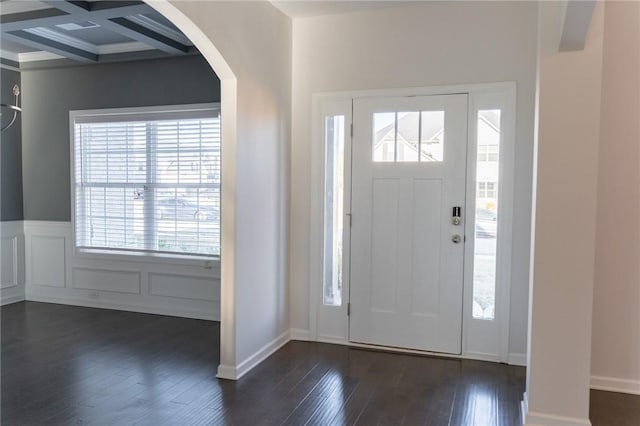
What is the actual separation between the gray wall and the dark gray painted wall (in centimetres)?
6

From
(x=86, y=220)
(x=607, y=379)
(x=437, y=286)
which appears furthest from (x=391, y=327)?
(x=86, y=220)

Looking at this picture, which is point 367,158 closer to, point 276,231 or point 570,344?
point 276,231

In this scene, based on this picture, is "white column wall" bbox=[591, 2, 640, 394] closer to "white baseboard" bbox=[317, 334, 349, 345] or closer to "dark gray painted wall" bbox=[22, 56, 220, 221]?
"white baseboard" bbox=[317, 334, 349, 345]

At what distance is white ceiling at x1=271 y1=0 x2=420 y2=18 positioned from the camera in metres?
3.70

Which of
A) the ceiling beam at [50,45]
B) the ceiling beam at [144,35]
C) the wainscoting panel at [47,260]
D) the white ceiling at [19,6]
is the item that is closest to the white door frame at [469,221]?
the ceiling beam at [144,35]

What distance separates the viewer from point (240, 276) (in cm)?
335

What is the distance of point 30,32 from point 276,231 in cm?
293

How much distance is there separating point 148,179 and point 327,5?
2555mm

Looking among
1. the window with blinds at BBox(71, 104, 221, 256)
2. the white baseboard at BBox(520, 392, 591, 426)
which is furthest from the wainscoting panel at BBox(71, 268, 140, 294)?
the white baseboard at BBox(520, 392, 591, 426)

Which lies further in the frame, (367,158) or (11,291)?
(11,291)

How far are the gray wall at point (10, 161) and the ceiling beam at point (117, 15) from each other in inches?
82.7

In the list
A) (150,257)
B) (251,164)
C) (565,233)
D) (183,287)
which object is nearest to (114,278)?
(150,257)

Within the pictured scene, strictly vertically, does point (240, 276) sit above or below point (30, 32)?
below

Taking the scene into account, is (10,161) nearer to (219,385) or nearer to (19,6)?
(19,6)
